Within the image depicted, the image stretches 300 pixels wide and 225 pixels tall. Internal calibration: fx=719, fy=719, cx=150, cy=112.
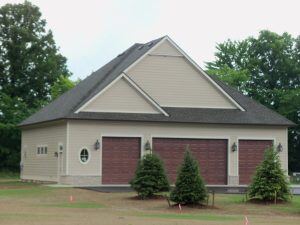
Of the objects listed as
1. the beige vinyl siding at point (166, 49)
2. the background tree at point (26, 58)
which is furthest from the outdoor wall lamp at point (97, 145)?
the background tree at point (26, 58)

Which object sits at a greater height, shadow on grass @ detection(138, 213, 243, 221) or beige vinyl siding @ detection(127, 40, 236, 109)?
beige vinyl siding @ detection(127, 40, 236, 109)

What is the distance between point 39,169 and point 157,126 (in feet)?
27.9

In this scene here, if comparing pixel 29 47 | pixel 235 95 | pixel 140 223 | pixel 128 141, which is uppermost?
pixel 29 47

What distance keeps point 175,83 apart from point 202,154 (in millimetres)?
4463

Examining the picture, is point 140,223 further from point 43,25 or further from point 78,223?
point 43,25

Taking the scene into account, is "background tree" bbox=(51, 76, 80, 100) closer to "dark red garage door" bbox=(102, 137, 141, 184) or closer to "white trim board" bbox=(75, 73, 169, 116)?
"white trim board" bbox=(75, 73, 169, 116)

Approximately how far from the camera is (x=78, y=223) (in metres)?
19.9

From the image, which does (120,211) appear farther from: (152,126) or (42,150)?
(42,150)

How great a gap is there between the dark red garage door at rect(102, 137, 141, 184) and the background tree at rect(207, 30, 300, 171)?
30.5m

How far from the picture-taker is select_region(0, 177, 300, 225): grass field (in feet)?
69.4

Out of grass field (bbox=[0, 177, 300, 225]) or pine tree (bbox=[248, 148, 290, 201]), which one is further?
pine tree (bbox=[248, 148, 290, 201])

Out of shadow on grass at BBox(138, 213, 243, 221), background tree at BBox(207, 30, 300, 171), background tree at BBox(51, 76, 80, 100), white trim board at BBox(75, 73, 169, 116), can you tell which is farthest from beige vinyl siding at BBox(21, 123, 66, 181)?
background tree at BBox(207, 30, 300, 171)

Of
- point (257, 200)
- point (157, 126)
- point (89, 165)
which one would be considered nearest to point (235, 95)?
point (157, 126)

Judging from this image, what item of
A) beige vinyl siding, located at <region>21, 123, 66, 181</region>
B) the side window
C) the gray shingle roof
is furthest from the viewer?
the side window
